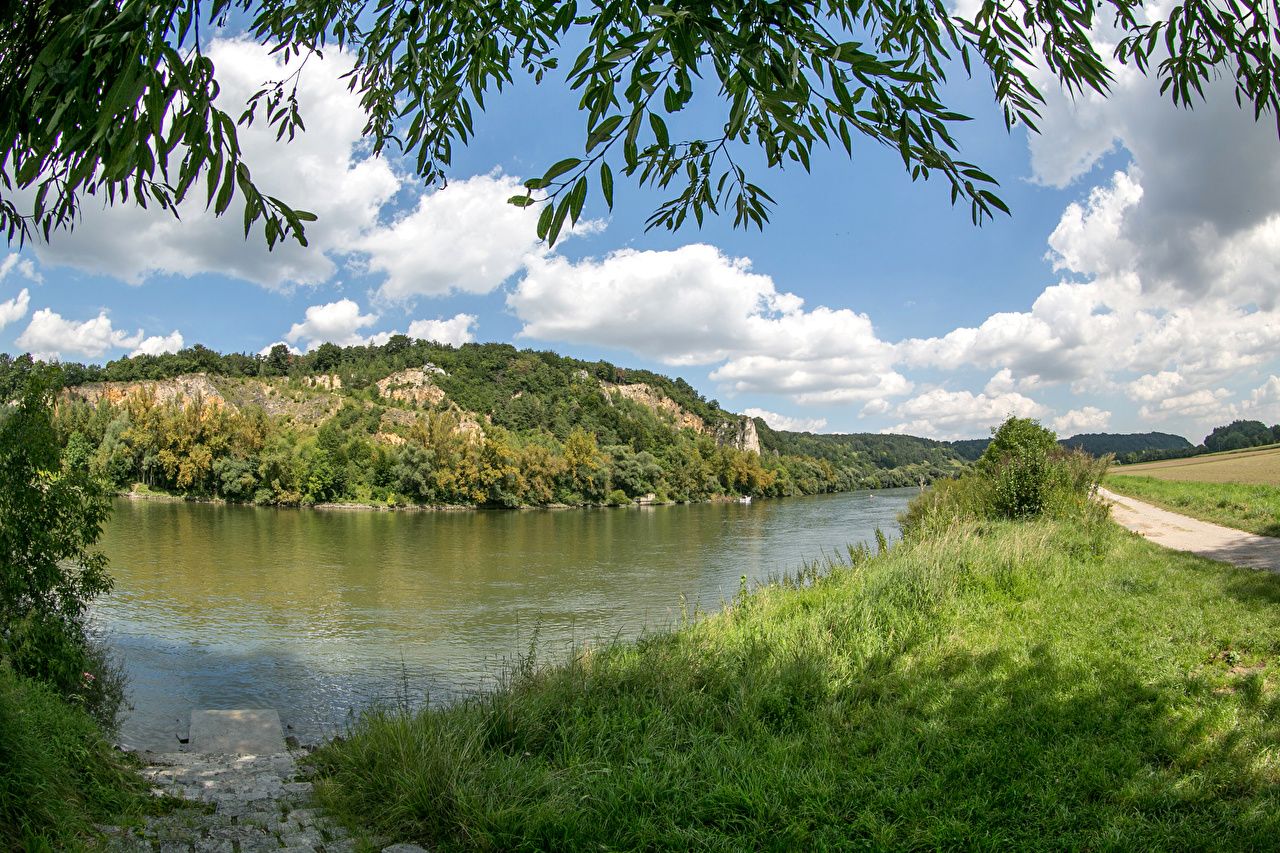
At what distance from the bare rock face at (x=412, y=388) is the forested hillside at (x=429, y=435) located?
1.20 feet

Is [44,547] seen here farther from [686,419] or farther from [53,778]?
[686,419]

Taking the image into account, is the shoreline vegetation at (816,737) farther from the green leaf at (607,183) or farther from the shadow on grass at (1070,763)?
the green leaf at (607,183)

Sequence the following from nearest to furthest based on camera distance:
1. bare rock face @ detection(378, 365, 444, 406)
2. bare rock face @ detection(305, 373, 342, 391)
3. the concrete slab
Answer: the concrete slab → bare rock face @ detection(378, 365, 444, 406) → bare rock face @ detection(305, 373, 342, 391)

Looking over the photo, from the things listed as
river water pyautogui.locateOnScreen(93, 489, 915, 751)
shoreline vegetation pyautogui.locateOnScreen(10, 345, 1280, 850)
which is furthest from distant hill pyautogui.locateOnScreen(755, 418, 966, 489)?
shoreline vegetation pyautogui.locateOnScreen(10, 345, 1280, 850)

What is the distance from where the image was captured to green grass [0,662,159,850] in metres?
3.63

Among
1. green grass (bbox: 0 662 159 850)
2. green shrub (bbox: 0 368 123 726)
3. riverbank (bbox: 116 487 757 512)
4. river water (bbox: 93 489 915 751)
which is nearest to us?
green grass (bbox: 0 662 159 850)

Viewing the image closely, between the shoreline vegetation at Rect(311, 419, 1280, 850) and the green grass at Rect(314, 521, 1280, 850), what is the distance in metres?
0.02

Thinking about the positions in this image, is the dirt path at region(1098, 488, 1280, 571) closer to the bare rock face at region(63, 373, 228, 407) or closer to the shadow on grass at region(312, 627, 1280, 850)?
the shadow on grass at region(312, 627, 1280, 850)

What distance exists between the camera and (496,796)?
161 inches

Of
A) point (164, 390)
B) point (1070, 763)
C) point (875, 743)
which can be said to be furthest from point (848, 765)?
point (164, 390)

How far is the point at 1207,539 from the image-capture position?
14.0 m

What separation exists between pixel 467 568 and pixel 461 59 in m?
21.9

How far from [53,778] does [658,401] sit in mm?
165345

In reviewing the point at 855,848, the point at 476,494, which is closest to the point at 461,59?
the point at 855,848
